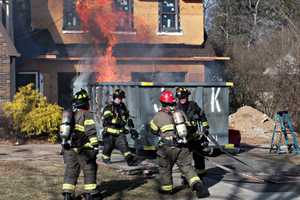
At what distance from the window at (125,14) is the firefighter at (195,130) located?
1230 cm

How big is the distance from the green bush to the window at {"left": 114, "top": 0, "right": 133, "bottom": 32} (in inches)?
254

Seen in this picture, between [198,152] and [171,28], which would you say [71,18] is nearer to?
[171,28]

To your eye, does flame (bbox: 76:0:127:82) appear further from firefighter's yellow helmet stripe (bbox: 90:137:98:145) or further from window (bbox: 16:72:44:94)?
firefighter's yellow helmet stripe (bbox: 90:137:98:145)

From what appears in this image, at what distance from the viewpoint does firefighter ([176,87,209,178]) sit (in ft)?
32.3

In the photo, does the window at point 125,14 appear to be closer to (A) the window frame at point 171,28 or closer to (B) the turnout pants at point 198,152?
(A) the window frame at point 171,28

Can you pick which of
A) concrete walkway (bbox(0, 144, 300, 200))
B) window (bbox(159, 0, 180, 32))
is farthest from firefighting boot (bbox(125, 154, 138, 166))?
window (bbox(159, 0, 180, 32))

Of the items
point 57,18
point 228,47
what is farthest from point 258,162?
point 228,47

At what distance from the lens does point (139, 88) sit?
13523mm

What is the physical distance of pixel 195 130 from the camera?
9859 mm

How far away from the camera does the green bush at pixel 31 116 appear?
16.3m

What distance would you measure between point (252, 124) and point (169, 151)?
12.6 metres

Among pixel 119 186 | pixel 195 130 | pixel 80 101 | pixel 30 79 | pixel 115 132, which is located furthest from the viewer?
pixel 30 79

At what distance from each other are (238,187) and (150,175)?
1745 mm

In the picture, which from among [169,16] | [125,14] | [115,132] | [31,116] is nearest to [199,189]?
[115,132]
